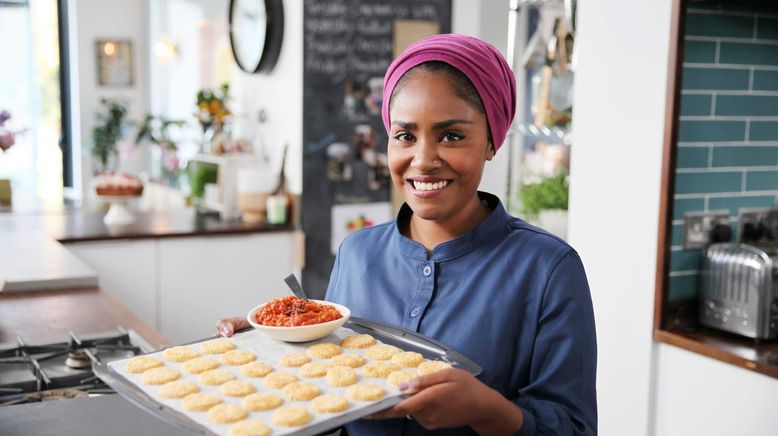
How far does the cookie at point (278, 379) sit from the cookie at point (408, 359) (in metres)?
0.15

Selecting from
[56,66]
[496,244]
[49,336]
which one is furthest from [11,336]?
[56,66]

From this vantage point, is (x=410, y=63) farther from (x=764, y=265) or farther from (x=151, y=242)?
(x=151, y=242)

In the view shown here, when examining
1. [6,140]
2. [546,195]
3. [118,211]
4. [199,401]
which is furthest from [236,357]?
[6,140]

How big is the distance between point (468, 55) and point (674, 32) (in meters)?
1.11

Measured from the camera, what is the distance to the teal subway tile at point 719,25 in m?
2.16

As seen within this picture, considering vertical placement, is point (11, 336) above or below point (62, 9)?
below

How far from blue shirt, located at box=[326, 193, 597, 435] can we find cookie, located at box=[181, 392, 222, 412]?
26 centimetres

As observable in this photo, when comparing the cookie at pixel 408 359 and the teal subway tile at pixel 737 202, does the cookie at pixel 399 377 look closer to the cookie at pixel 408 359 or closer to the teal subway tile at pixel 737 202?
the cookie at pixel 408 359

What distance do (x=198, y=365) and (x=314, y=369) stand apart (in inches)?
6.9

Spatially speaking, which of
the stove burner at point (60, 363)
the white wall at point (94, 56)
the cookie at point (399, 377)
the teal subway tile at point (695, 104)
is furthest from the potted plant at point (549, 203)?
the white wall at point (94, 56)

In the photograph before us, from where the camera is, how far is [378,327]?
1295 millimetres

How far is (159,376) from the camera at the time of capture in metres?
1.16

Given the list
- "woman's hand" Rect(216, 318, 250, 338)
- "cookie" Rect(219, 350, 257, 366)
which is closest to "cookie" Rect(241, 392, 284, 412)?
"cookie" Rect(219, 350, 257, 366)

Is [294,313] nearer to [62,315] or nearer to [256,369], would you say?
[256,369]
